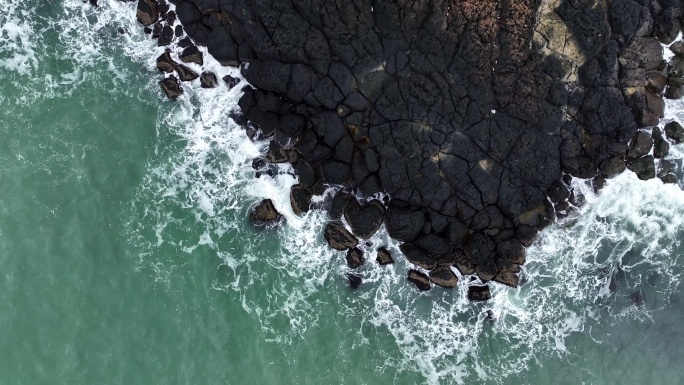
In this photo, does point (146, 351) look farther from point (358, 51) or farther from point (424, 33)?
point (424, 33)

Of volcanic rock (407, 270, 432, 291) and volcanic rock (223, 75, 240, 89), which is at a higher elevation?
volcanic rock (223, 75, 240, 89)

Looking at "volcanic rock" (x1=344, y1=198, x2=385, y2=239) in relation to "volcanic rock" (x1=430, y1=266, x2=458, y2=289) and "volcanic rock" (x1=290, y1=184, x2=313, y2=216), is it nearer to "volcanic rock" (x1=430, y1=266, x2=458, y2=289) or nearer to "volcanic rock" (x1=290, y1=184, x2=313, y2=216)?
"volcanic rock" (x1=290, y1=184, x2=313, y2=216)

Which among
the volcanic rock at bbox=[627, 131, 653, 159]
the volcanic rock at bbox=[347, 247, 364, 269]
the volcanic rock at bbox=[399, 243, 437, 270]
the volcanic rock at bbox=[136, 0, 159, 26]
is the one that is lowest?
the volcanic rock at bbox=[399, 243, 437, 270]

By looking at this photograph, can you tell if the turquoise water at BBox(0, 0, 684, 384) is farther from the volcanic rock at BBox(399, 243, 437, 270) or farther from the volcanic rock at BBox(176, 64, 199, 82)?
the volcanic rock at BBox(399, 243, 437, 270)

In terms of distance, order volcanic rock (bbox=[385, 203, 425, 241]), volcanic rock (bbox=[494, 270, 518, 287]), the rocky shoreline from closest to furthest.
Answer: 1. the rocky shoreline
2. volcanic rock (bbox=[385, 203, 425, 241])
3. volcanic rock (bbox=[494, 270, 518, 287])

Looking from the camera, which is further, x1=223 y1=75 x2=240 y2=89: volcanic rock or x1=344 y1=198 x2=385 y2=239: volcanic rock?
x1=223 y1=75 x2=240 y2=89: volcanic rock

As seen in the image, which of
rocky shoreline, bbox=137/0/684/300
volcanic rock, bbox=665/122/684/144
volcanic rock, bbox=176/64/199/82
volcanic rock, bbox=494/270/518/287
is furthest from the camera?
volcanic rock, bbox=176/64/199/82

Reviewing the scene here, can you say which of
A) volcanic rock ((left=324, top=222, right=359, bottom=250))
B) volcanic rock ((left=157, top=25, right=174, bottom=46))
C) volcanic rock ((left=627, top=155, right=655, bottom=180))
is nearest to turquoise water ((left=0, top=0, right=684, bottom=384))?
volcanic rock ((left=627, top=155, right=655, bottom=180))

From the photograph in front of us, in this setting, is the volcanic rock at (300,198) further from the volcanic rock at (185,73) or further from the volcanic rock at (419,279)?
the volcanic rock at (185,73)
